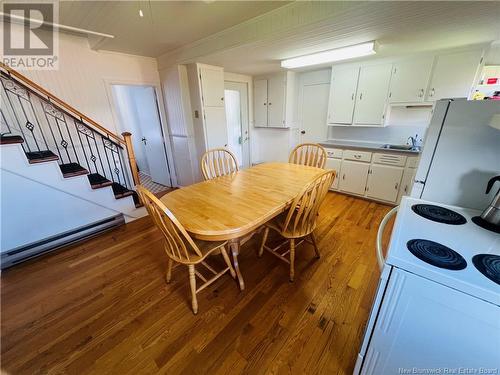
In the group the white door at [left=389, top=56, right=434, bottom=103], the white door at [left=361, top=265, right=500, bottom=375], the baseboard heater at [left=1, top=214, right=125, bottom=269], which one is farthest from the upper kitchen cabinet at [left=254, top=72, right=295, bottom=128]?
the white door at [left=361, top=265, right=500, bottom=375]

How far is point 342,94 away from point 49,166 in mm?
4215

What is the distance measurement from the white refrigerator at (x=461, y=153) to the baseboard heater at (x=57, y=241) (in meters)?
3.44

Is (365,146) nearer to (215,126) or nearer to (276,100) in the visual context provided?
(276,100)

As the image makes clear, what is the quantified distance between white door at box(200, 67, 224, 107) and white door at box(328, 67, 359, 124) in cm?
195

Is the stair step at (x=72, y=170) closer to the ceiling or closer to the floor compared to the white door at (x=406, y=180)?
closer to the ceiling

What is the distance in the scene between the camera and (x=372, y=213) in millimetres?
2977

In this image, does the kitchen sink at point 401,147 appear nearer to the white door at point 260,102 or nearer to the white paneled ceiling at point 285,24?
the white paneled ceiling at point 285,24

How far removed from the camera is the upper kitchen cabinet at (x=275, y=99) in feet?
13.1

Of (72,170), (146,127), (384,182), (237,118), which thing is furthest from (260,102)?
(72,170)

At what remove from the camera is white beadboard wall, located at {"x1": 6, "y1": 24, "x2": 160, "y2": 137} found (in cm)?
262

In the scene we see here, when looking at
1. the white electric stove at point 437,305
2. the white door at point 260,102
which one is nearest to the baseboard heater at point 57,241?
the white electric stove at point 437,305

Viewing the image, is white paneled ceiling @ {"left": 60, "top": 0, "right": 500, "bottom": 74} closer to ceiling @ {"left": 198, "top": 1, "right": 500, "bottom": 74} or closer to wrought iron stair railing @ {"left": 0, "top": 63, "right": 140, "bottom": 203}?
ceiling @ {"left": 198, "top": 1, "right": 500, "bottom": 74}

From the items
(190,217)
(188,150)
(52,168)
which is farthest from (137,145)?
(190,217)

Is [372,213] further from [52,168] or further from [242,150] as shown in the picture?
[52,168]
